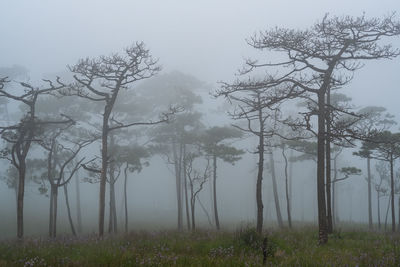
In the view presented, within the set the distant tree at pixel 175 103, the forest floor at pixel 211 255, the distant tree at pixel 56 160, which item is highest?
the distant tree at pixel 175 103

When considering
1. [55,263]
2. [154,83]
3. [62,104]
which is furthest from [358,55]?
[154,83]

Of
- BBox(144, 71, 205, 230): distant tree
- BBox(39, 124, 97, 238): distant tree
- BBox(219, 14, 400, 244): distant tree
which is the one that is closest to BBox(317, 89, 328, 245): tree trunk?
BBox(219, 14, 400, 244): distant tree

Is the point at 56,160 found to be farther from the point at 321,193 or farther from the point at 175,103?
the point at 321,193

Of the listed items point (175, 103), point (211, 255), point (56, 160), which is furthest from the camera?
point (175, 103)

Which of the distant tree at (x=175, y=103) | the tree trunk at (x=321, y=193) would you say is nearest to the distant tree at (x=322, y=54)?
the tree trunk at (x=321, y=193)

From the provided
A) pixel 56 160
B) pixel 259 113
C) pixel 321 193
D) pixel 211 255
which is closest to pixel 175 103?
pixel 56 160

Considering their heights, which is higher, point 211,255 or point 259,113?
point 259,113

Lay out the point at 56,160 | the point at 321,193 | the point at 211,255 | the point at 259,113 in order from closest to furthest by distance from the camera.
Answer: the point at 211,255, the point at 321,193, the point at 259,113, the point at 56,160

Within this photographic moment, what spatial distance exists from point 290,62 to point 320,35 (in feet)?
4.71

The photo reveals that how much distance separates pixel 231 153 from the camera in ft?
74.1

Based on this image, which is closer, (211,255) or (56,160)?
(211,255)

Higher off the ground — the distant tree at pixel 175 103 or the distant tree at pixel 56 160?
the distant tree at pixel 175 103

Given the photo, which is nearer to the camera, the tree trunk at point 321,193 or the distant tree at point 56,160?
the tree trunk at point 321,193

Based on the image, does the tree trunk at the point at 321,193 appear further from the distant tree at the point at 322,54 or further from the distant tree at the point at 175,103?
the distant tree at the point at 175,103
